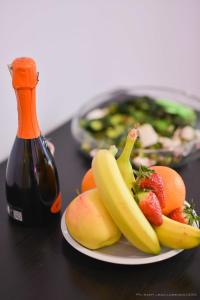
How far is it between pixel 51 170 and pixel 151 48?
0.90 m

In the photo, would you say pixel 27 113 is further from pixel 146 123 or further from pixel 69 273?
pixel 146 123

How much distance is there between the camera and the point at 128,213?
731 millimetres

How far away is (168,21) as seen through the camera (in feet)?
5.32

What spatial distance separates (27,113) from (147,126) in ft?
1.55

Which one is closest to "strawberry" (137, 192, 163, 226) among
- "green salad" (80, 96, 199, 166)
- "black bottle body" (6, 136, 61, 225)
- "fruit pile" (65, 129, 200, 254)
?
"fruit pile" (65, 129, 200, 254)

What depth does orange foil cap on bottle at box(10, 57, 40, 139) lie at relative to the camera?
74 cm

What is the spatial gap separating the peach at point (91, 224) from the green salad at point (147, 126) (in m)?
0.32

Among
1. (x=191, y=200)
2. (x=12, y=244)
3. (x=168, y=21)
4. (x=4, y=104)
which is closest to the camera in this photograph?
(x=12, y=244)

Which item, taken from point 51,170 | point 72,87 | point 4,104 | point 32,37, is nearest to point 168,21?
point 72,87

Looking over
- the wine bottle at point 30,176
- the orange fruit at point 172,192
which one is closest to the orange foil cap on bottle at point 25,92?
the wine bottle at point 30,176

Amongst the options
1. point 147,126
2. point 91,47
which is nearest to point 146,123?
point 147,126

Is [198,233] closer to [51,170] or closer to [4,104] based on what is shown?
[51,170]

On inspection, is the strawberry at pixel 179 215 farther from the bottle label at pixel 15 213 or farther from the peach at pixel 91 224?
the bottle label at pixel 15 213

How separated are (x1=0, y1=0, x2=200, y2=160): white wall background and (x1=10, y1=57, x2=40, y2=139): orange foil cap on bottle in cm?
29
